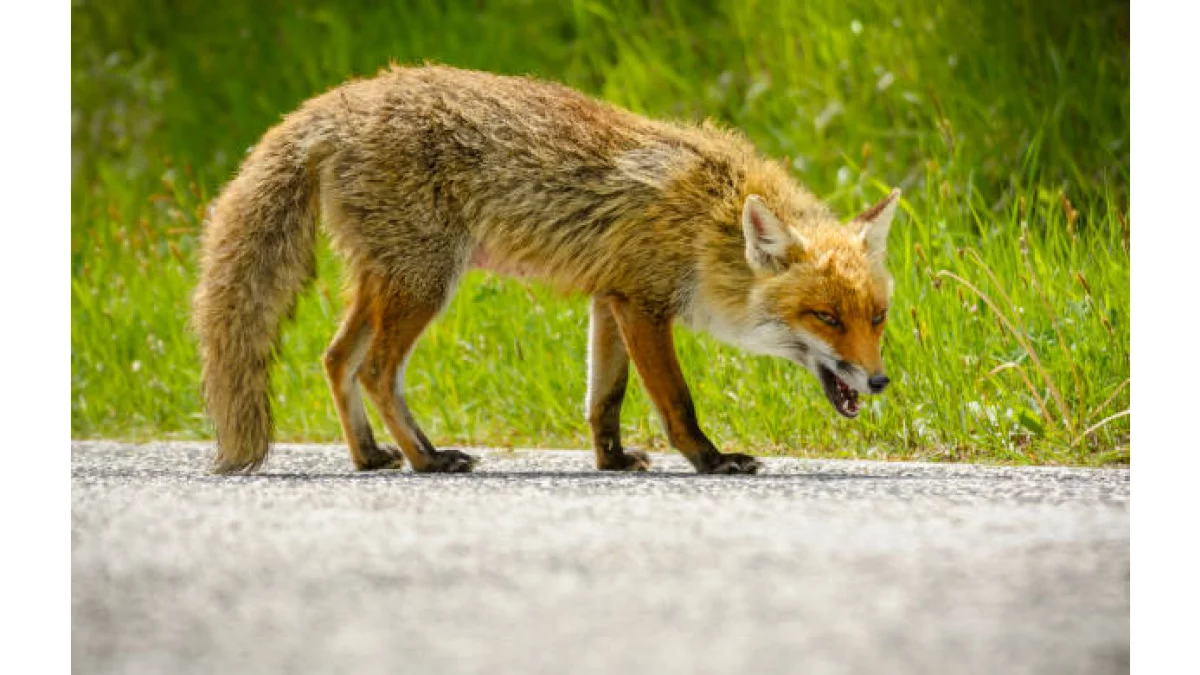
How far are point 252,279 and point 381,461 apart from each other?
944mm

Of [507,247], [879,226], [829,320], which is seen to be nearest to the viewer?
[829,320]

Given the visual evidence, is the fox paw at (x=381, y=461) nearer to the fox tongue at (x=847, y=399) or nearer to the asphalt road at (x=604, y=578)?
the asphalt road at (x=604, y=578)

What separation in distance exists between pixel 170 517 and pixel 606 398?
2328mm

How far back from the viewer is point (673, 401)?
6012mm

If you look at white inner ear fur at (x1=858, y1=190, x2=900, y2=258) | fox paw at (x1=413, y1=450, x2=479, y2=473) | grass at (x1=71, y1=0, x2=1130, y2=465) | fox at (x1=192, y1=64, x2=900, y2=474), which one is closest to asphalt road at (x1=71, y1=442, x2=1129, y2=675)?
fox at (x1=192, y1=64, x2=900, y2=474)

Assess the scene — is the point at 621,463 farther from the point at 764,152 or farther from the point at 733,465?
the point at 764,152

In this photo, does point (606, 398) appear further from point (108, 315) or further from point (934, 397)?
point (108, 315)

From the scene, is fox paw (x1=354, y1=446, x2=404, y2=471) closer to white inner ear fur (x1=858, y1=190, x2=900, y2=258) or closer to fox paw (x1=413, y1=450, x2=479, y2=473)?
fox paw (x1=413, y1=450, x2=479, y2=473)

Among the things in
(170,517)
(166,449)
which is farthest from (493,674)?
(166,449)

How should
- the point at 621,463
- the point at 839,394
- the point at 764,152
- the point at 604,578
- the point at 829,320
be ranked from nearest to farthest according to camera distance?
the point at 604,578 < the point at 829,320 < the point at 839,394 < the point at 621,463 < the point at 764,152

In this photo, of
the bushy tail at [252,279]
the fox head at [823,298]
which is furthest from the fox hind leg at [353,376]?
the fox head at [823,298]

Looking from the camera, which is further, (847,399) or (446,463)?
(446,463)

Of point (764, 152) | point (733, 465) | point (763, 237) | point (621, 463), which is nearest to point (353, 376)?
point (621, 463)

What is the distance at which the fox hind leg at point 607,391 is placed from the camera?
6.46 m
